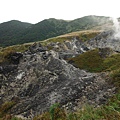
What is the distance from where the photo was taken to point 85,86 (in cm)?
4084

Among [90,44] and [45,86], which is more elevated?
[45,86]

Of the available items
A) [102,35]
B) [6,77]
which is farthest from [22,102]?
[102,35]

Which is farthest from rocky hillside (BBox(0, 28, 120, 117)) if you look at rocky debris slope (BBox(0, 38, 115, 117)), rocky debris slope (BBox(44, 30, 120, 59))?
rocky debris slope (BBox(44, 30, 120, 59))

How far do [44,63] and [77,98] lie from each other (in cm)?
2173

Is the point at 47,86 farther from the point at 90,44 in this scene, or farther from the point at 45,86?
the point at 90,44

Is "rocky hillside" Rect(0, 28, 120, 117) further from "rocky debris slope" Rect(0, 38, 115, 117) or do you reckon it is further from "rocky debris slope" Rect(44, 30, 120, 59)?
"rocky debris slope" Rect(44, 30, 120, 59)

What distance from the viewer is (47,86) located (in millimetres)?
46875

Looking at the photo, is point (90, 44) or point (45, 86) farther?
point (90, 44)

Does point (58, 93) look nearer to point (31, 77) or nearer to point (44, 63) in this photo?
point (31, 77)

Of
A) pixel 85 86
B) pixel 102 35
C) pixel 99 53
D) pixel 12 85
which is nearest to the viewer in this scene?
pixel 85 86

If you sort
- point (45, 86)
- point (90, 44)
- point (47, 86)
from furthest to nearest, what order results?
point (90, 44) < point (45, 86) < point (47, 86)

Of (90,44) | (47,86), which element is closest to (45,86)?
(47,86)

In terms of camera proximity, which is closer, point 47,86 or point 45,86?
point 47,86

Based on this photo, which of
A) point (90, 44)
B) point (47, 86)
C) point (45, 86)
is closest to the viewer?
point (47, 86)
